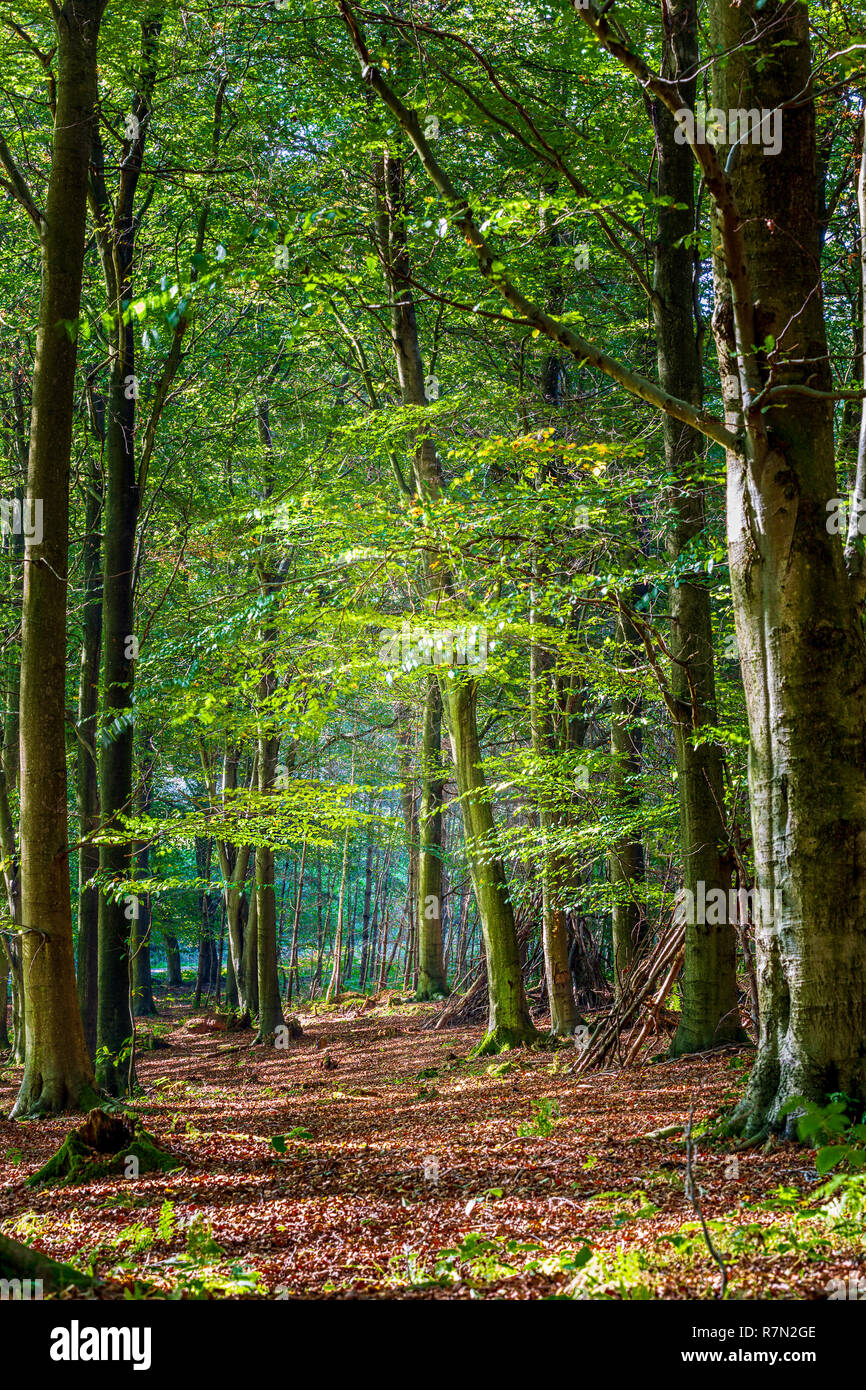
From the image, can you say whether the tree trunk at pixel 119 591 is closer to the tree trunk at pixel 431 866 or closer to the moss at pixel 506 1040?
the moss at pixel 506 1040

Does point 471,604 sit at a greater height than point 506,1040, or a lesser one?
greater

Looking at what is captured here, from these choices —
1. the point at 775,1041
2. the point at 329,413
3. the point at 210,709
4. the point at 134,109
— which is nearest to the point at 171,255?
the point at 134,109

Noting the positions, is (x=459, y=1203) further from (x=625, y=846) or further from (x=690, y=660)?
(x=625, y=846)

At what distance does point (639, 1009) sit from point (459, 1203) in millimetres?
4643

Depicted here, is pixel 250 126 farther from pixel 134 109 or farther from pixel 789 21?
pixel 789 21

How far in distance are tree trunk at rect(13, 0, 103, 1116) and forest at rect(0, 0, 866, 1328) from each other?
3cm

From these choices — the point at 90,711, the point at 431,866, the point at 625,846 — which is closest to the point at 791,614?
the point at 625,846

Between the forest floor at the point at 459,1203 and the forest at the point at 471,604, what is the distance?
3 centimetres

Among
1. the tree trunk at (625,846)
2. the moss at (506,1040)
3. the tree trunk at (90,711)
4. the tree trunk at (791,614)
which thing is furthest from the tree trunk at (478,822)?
the tree trunk at (791,614)

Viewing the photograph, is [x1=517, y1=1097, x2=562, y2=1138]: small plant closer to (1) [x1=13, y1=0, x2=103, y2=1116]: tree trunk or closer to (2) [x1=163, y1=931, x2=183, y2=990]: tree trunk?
(1) [x1=13, y1=0, x2=103, y2=1116]: tree trunk

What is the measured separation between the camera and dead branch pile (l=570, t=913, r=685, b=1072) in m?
8.11

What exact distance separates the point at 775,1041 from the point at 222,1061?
39.3 ft

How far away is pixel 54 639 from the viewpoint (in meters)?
7.49

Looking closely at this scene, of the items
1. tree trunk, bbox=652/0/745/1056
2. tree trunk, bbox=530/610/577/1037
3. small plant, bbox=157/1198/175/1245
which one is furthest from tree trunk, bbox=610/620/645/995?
small plant, bbox=157/1198/175/1245
